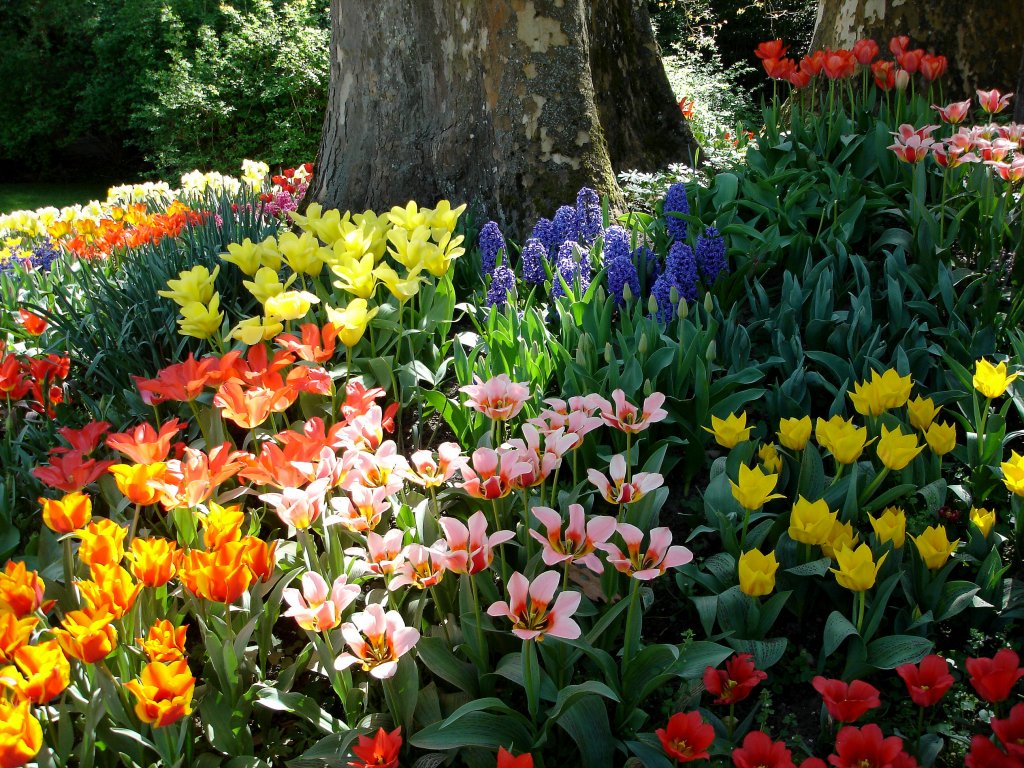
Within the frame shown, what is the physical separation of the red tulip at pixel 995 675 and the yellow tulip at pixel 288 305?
5.69ft

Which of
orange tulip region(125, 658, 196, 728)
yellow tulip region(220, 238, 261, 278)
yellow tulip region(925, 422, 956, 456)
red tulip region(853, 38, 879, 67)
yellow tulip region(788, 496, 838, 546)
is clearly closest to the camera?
orange tulip region(125, 658, 196, 728)

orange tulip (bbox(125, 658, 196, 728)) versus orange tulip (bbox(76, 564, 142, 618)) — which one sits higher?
orange tulip (bbox(76, 564, 142, 618))

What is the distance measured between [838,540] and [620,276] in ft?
4.69

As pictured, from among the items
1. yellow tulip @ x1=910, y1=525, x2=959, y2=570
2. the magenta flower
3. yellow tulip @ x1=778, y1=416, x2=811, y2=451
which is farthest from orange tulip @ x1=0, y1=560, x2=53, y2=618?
yellow tulip @ x1=910, y1=525, x2=959, y2=570

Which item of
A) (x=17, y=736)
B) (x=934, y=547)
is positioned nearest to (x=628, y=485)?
(x=934, y=547)

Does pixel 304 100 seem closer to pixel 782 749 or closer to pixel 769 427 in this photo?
pixel 769 427

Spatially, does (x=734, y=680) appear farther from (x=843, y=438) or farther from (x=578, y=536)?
(x=843, y=438)

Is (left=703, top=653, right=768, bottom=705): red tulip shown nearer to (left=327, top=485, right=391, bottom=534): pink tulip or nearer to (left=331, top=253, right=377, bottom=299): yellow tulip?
(left=327, top=485, right=391, bottom=534): pink tulip

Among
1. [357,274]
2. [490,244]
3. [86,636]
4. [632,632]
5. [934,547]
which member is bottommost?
[632,632]

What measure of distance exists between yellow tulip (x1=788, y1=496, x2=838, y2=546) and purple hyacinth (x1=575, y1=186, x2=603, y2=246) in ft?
6.03

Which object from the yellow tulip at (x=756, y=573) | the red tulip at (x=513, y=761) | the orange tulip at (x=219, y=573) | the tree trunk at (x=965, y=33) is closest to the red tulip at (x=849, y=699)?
the yellow tulip at (x=756, y=573)

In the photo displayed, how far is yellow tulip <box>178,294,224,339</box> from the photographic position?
7.54 feet

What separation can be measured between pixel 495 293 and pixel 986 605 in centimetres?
175

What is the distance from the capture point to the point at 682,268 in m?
2.79
